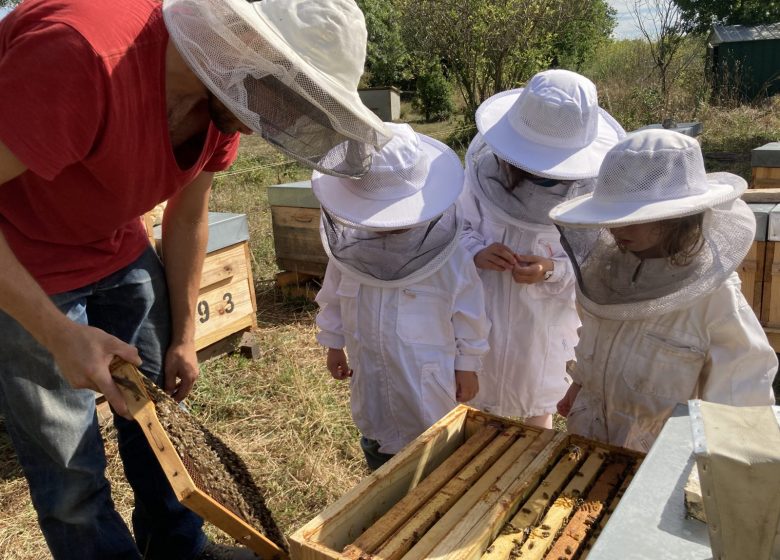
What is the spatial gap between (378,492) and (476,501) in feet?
0.71

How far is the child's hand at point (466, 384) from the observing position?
2.22 metres

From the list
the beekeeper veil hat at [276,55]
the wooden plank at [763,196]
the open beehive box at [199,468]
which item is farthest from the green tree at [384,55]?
the open beehive box at [199,468]

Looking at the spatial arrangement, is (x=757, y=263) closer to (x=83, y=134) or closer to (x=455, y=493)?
(x=455, y=493)

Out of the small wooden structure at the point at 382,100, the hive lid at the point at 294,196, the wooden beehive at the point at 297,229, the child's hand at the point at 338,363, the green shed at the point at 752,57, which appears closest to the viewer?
the child's hand at the point at 338,363

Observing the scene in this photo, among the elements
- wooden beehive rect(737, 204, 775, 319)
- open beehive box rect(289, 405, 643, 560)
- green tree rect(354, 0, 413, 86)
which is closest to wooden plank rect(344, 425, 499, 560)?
open beehive box rect(289, 405, 643, 560)

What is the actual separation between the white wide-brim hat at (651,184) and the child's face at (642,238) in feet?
0.41

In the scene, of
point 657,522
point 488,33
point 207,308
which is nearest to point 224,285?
point 207,308

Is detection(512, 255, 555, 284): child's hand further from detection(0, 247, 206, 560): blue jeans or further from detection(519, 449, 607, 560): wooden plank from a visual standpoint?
detection(0, 247, 206, 560): blue jeans

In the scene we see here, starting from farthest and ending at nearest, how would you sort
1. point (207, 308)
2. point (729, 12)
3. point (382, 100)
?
point (729, 12), point (382, 100), point (207, 308)

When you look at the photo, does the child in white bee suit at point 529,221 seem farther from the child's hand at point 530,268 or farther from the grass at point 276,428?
the grass at point 276,428

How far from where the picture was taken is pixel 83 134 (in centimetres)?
144

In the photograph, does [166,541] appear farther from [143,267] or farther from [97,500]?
[143,267]

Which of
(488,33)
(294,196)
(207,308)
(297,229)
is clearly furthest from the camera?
(488,33)

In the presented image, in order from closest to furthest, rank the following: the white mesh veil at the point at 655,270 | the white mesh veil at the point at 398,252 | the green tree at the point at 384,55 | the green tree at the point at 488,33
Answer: the white mesh veil at the point at 655,270
the white mesh veil at the point at 398,252
the green tree at the point at 488,33
the green tree at the point at 384,55
